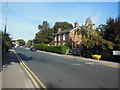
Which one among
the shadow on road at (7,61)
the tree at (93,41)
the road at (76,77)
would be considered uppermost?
the tree at (93,41)

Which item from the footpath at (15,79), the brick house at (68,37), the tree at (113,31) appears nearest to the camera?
the footpath at (15,79)

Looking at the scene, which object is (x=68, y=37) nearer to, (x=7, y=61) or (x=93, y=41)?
(x=93, y=41)

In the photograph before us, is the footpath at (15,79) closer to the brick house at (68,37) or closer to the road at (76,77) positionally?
the road at (76,77)

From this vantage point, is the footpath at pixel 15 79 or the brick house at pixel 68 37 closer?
the footpath at pixel 15 79

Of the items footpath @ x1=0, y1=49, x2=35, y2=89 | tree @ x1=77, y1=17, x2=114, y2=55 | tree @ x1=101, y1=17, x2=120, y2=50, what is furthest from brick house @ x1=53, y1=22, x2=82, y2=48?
footpath @ x1=0, y1=49, x2=35, y2=89

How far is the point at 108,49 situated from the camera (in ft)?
65.0

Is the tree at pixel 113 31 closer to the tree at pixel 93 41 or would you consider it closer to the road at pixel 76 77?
the tree at pixel 93 41

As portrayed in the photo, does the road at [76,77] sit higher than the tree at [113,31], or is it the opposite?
the tree at [113,31]

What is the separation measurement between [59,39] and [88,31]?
73.1 ft

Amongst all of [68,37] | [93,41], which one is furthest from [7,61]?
[68,37]

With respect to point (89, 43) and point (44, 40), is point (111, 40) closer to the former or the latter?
point (89, 43)

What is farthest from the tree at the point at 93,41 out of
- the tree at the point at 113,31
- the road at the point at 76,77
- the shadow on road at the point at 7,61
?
the shadow on road at the point at 7,61

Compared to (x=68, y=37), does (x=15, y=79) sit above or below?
below

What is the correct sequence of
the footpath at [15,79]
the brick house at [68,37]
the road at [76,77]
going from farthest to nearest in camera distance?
1. the brick house at [68,37]
2. the road at [76,77]
3. the footpath at [15,79]
